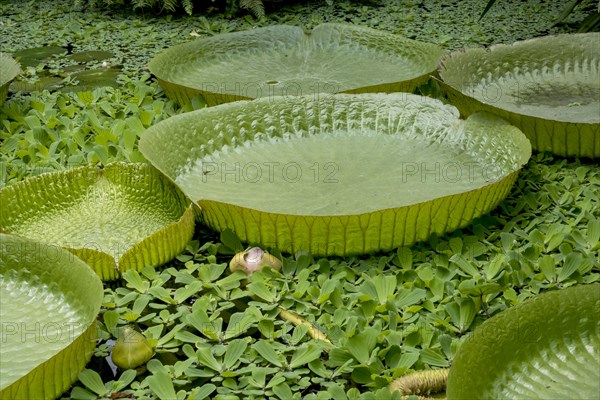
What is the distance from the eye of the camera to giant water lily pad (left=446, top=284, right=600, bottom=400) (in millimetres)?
1359

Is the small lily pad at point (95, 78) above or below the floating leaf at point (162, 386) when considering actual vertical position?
above

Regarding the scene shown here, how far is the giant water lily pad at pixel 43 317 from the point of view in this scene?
4.79ft

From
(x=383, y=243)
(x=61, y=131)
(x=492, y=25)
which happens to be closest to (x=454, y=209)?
(x=383, y=243)

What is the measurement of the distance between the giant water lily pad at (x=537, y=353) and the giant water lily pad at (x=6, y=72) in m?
2.02

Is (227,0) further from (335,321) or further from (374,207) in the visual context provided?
(335,321)

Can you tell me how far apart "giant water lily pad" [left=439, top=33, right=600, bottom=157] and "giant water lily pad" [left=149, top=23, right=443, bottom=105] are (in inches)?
6.7

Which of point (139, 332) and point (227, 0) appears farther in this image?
point (227, 0)

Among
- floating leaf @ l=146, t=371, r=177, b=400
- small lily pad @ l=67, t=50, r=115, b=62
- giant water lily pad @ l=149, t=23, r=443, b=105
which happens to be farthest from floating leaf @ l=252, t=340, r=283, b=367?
small lily pad @ l=67, t=50, r=115, b=62

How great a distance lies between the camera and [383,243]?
6.51 ft

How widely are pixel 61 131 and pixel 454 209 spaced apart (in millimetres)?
1436

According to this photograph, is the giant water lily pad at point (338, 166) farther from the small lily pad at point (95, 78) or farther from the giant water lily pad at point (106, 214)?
the small lily pad at point (95, 78)

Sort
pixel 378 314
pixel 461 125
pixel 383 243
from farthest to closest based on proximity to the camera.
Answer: pixel 461 125
pixel 383 243
pixel 378 314

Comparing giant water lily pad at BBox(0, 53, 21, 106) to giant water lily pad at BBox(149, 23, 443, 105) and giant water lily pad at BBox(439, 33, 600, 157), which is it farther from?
giant water lily pad at BBox(439, 33, 600, 157)
